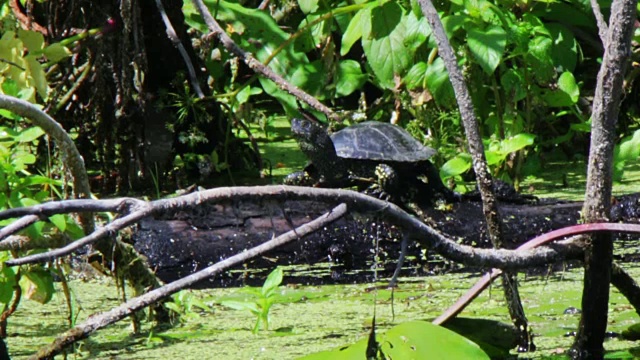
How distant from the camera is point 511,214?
125 inches

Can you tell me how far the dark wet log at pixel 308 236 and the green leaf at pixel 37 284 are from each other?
0.77 m

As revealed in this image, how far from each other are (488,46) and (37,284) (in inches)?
77.0

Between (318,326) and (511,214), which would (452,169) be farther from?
(318,326)

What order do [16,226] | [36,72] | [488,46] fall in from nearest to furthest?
1. [16,226]
2. [36,72]
3. [488,46]

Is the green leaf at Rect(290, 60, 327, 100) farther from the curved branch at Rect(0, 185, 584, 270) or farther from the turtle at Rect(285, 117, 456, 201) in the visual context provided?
the curved branch at Rect(0, 185, 584, 270)

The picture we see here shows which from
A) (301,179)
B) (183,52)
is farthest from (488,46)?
(183,52)

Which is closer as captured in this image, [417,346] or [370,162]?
[417,346]

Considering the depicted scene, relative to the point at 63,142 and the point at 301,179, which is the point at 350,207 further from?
the point at 301,179

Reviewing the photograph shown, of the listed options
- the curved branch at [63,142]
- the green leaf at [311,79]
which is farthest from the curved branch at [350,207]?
the green leaf at [311,79]

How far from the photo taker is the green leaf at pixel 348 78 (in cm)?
415

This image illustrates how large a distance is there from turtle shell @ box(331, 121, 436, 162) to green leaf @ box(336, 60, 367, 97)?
15.4 inches

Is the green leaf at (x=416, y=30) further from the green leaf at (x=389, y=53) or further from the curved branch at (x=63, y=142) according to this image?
the curved branch at (x=63, y=142)

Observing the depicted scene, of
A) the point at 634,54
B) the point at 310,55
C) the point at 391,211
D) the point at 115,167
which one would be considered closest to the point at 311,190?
the point at 391,211

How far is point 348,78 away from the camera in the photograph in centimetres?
421
